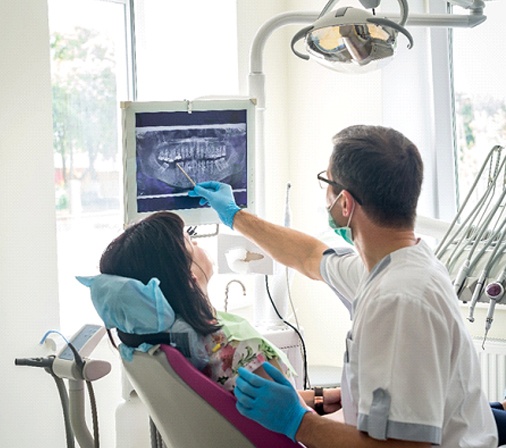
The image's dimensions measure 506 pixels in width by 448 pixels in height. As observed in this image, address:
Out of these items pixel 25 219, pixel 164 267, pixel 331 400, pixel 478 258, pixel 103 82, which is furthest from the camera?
pixel 103 82

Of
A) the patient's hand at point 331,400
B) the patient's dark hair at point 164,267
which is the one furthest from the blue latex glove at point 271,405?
the patient's hand at point 331,400

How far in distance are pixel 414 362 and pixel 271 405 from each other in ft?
1.11

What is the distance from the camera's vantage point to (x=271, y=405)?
172 cm

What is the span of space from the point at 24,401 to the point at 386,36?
1.76 m

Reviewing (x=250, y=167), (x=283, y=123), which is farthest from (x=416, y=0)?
(x=250, y=167)

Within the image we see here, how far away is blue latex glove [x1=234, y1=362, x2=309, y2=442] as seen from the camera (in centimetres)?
171

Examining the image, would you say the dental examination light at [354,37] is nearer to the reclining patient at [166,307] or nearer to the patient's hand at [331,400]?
the reclining patient at [166,307]

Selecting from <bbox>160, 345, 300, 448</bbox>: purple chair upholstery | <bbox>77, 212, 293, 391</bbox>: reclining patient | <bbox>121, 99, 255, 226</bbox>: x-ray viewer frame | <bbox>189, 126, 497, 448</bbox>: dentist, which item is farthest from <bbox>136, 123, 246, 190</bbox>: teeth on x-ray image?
<bbox>160, 345, 300, 448</bbox>: purple chair upholstery

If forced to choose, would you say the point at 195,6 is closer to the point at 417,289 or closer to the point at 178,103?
the point at 178,103

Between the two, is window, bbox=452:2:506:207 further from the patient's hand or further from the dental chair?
the dental chair

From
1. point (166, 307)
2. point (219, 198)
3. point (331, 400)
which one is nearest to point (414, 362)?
point (166, 307)

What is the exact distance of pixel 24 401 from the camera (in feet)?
9.37

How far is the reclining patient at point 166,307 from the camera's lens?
186 centimetres

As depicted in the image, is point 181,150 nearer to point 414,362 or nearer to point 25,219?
point 25,219
